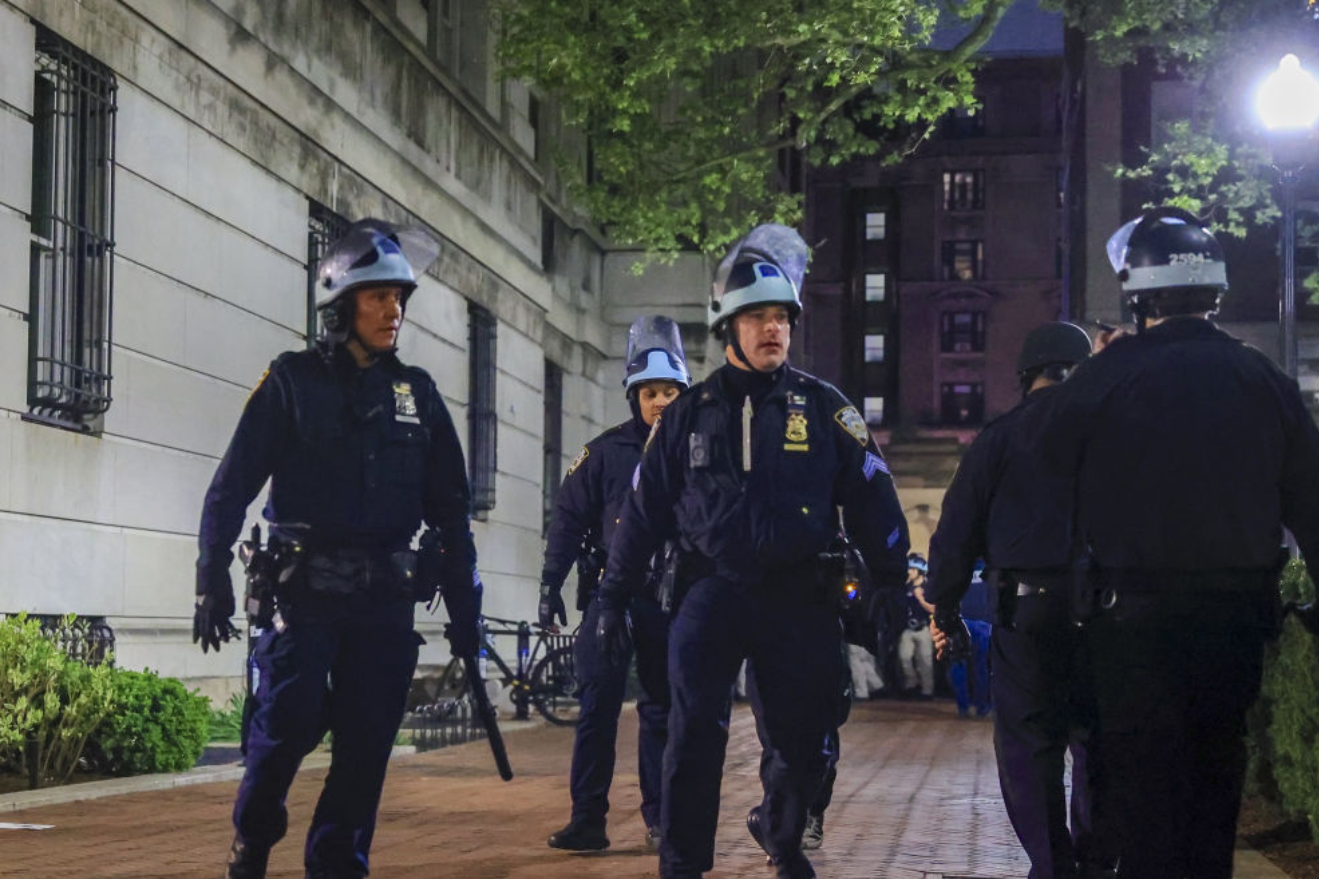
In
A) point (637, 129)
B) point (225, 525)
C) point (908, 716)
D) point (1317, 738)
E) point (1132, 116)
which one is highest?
point (1132, 116)

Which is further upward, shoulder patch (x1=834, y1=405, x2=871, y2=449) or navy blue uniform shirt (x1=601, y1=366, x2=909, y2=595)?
shoulder patch (x1=834, y1=405, x2=871, y2=449)

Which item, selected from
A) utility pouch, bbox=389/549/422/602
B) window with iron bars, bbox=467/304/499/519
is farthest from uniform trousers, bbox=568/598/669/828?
window with iron bars, bbox=467/304/499/519

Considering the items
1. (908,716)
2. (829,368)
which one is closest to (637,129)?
(908,716)

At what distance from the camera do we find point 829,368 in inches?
3398

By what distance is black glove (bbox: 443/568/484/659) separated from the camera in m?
6.57

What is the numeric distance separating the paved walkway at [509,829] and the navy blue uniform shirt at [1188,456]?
3170 millimetres

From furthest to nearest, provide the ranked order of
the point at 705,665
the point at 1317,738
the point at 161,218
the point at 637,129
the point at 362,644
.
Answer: the point at 637,129
the point at 161,218
the point at 1317,738
the point at 705,665
the point at 362,644

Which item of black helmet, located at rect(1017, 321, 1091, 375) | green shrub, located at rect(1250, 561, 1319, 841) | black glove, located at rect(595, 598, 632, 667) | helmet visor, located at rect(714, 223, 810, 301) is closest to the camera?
helmet visor, located at rect(714, 223, 810, 301)

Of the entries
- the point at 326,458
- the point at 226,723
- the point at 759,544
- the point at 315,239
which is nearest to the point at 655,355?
the point at 759,544

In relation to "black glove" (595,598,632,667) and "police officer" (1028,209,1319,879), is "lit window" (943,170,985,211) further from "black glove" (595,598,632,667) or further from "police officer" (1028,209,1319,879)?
"police officer" (1028,209,1319,879)

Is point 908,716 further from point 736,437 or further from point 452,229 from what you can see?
point 736,437

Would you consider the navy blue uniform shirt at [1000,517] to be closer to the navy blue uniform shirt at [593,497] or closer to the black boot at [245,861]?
the black boot at [245,861]

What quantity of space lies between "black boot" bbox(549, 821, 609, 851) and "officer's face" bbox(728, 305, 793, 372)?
9.04 feet

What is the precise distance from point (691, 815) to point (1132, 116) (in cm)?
3990
